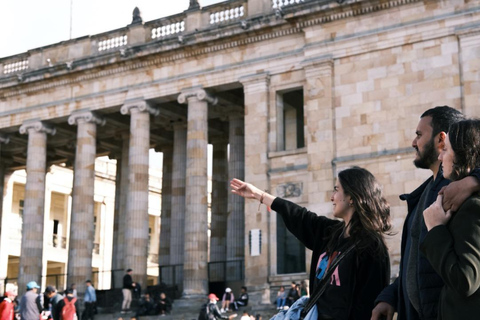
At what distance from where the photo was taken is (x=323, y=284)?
5.85 meters

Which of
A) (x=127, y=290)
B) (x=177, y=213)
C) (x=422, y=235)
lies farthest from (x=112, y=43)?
(x=422, y=235)

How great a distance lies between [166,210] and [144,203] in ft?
19.0

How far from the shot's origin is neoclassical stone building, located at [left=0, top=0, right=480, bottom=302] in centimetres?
2753

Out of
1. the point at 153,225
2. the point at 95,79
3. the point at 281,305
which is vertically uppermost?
the point at 95,79

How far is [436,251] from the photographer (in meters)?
4.29

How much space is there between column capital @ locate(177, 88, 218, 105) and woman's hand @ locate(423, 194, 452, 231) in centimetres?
2819

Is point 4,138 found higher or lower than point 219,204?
higher

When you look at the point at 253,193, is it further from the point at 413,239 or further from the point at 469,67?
the point at 469,67

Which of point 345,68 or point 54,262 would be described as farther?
point 54,262

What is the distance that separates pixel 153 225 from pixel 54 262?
26.5 feet

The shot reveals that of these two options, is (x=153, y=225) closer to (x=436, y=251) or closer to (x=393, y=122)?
(x=393, y=122)

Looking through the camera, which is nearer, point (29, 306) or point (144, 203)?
point (29, 306)

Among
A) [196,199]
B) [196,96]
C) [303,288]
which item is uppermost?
[196,96]

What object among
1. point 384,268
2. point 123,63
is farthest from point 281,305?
point 384,268
